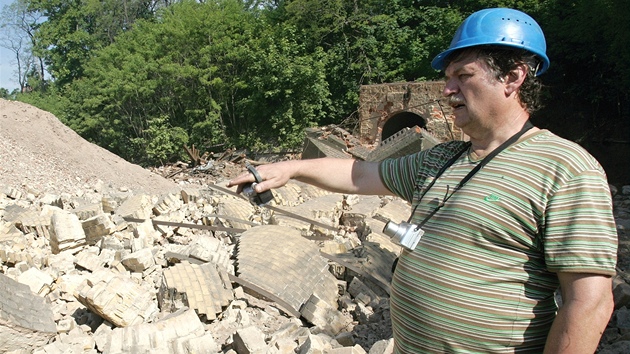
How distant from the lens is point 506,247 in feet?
4.83

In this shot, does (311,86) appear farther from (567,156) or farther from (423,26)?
(567,156)

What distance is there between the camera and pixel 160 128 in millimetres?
22531

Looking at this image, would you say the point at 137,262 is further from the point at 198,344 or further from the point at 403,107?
Result: the point at 403,107

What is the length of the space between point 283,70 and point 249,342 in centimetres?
1737

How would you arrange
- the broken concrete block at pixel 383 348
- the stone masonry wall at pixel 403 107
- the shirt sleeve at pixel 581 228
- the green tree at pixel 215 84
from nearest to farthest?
the shirt sleeve at pixel 581 228
the broken concrete block at pixel 383 348
the stone masonry wall at pixel 403 107
the green tree at pixel 215 84

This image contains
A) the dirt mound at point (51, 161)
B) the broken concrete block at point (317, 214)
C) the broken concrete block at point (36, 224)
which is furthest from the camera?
the dirt mound at point (51, 161)

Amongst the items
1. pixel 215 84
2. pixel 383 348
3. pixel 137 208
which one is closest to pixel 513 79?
pixel 383 348

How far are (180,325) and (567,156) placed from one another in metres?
3.11

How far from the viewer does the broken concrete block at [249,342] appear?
3533 millimetres

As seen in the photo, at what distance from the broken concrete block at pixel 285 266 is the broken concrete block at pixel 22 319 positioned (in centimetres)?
169

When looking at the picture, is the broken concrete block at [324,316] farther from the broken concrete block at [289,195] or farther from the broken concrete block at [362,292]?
the broken concrete block at [289,195]

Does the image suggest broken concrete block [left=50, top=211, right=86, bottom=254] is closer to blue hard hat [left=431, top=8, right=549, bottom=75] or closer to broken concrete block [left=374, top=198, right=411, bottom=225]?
broken concrete block [left=374, top=198, right=411, bottom=225]

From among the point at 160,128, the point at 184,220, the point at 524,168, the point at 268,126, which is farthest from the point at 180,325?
the point at 160,128

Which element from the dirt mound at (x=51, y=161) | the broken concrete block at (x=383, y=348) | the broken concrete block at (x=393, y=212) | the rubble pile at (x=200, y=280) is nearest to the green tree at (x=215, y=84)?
the dirt mound at (x=51, y=161)
